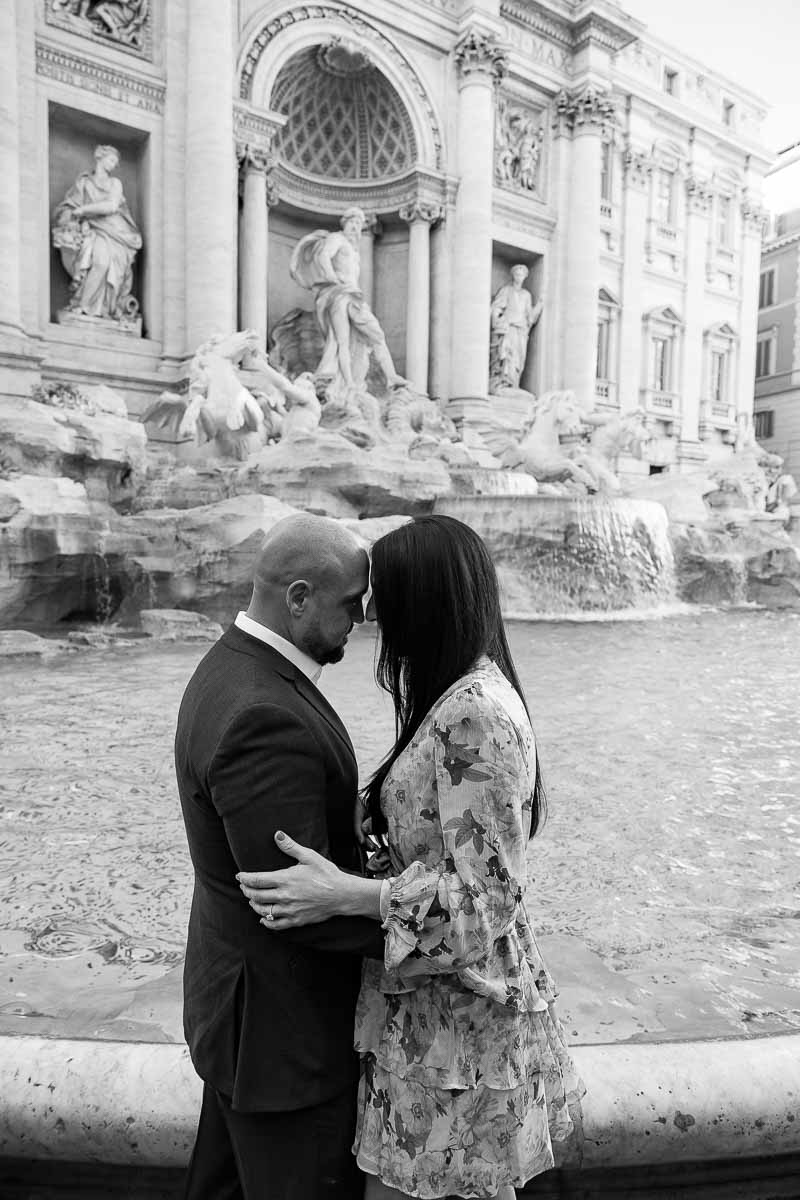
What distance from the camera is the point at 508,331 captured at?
63.9 ft

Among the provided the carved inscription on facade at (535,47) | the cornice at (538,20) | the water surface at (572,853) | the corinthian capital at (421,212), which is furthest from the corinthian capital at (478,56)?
the water surface at (572,853)

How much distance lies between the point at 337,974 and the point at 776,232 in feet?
120

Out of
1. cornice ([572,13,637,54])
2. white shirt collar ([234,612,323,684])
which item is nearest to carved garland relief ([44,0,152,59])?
cornice ([572,13,637,54])

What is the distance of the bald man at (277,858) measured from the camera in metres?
0.98

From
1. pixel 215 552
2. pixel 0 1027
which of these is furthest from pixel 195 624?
pixel 0 1027

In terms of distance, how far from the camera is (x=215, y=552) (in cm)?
771

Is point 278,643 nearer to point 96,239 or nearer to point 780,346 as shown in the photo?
point 96,239

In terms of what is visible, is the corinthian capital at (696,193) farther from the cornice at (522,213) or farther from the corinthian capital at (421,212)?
the corinthian capital at (421,212)

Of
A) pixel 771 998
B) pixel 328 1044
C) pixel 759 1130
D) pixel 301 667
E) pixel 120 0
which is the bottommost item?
pixel 771 998

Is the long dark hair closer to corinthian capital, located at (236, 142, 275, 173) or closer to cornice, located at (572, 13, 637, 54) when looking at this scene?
corinthian capital, located at (236, 142, 275, 173)

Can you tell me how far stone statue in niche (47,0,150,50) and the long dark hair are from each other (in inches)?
612

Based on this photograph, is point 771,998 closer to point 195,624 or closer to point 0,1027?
point 0,1027

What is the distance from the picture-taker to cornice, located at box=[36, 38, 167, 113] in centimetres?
1302

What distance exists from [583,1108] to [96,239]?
48.3 feet
